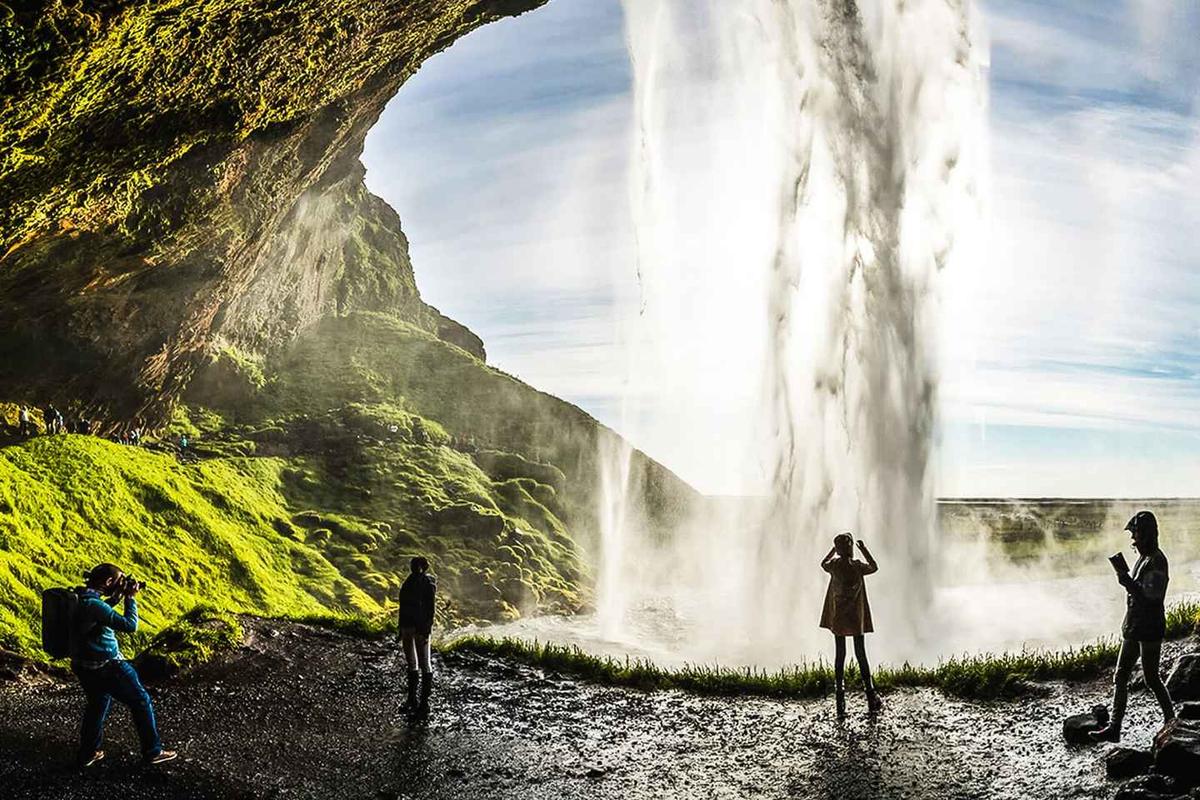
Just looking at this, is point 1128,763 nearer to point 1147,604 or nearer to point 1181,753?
point 1181,753

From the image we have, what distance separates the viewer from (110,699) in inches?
323

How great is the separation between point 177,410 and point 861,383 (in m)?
32.3

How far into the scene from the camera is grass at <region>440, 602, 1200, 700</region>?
11.5 m

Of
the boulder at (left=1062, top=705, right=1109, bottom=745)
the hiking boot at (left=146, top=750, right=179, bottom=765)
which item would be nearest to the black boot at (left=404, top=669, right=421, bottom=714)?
the hiking boot at (left=146, top=750, right=179, bottom=765)

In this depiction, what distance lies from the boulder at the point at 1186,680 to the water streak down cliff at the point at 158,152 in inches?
614

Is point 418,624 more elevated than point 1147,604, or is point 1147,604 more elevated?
point 1147,604

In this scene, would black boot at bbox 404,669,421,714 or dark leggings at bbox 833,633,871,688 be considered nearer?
dark leggings at bbox 833,633,871,688

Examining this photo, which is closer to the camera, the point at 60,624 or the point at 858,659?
the point at 60,624

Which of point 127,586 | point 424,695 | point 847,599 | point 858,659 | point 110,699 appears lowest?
point 424,695

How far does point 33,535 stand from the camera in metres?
17.2

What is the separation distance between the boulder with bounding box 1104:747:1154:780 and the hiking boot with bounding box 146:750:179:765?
10.1 meters

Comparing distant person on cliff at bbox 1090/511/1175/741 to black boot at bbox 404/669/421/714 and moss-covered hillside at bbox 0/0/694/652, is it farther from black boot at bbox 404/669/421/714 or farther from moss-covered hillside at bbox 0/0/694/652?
moss-covered hillside at bbox 0/0/694/652

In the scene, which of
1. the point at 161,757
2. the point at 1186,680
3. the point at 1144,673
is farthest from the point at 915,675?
the point at 161,757

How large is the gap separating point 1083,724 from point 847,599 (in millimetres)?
2944
